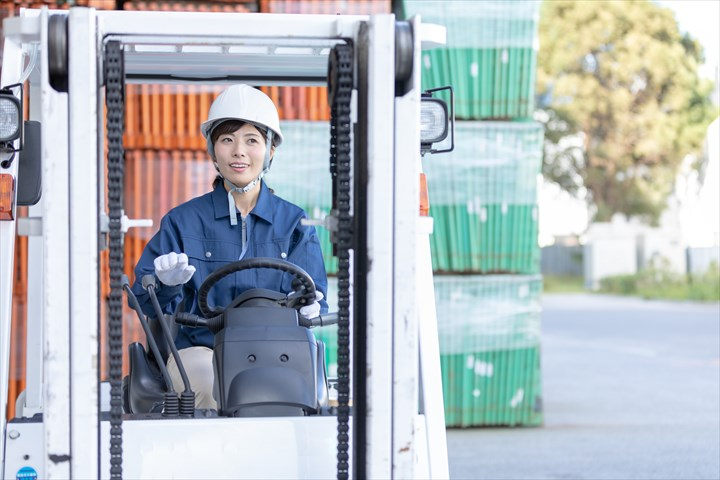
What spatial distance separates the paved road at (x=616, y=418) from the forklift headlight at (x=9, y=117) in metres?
5.31

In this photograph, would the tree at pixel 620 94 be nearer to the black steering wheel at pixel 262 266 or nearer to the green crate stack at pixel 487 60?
the green crate stack at pixel 487 60

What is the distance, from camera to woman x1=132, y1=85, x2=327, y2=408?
4.40m

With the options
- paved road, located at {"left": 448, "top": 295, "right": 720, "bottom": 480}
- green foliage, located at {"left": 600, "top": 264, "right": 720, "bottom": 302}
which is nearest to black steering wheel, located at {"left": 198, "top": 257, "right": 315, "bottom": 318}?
paved road, located at {"left": 448, "top": 295, "right": 720, "bottom": 480}

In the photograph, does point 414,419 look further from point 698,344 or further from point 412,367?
point 698,344

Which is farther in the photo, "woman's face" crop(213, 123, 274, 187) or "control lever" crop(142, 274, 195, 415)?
"woman's face" crop(213, 123, 274, 187)

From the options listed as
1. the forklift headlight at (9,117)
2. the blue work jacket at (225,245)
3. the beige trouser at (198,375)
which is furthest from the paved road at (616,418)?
the forklift headlight at (9,117)

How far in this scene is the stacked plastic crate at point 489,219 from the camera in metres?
10.8

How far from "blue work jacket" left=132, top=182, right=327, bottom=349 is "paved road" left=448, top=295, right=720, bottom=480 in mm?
4153

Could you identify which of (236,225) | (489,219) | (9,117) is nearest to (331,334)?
(489,219)

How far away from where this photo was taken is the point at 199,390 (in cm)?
418

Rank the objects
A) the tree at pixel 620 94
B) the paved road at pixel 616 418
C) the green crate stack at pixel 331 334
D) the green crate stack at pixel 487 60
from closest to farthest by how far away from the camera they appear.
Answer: the paved road at pixel 616 418 < the green crate stack at pixel 331 334 < the green crate stack at pixel 487 60 < the tree at pixel 620 94

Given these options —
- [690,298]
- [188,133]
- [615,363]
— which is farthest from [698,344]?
[690,298]

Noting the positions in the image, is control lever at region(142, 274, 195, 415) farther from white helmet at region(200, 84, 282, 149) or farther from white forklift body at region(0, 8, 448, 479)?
white helmet at region(200, 84, 282, 149)

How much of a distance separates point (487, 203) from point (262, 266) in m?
7.21
